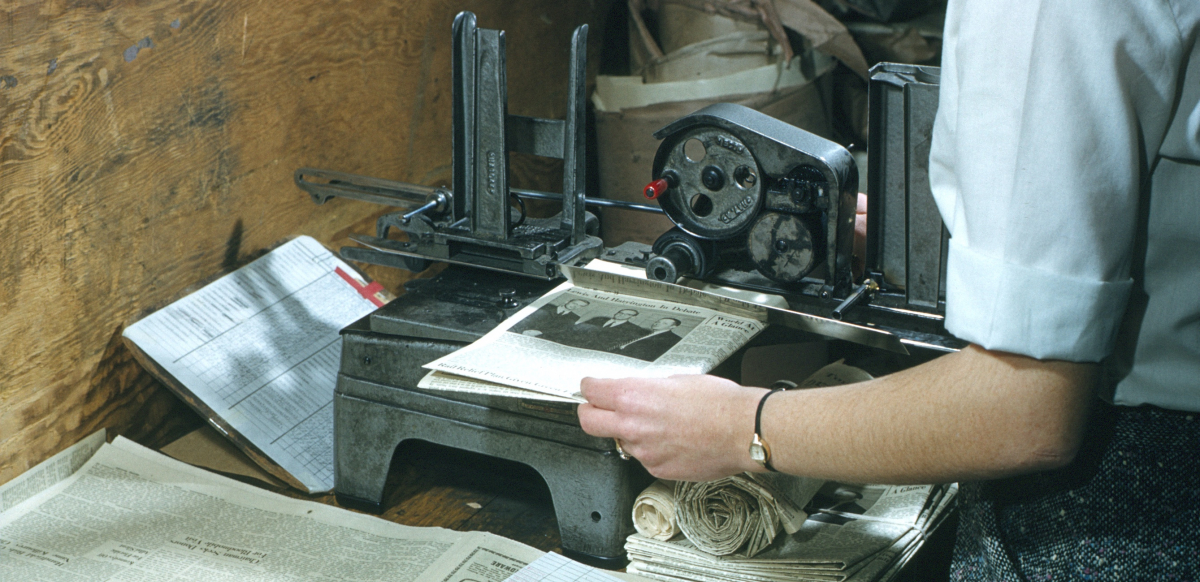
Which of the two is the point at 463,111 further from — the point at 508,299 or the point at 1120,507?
the point at 1120,507

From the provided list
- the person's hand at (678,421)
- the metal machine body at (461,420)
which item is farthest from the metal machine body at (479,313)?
the person's hand at (678,421)

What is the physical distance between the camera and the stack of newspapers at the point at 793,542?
89 cm

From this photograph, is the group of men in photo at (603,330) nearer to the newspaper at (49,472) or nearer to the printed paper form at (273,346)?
the printed paper form at (273,346)

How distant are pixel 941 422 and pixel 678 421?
22cm

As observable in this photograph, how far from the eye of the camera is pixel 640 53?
2.06 meters

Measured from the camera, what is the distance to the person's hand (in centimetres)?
77

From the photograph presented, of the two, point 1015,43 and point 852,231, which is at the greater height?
point 1015,43

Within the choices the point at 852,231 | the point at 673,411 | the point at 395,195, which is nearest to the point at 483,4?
the point at 395,195

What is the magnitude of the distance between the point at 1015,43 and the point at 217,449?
1.08m

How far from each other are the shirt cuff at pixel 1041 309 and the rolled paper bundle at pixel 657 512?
0.40 meters

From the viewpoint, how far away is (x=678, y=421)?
80cm

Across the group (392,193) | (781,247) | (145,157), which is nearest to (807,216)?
(781,247)

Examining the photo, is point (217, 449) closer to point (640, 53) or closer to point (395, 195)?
point (395, 195)

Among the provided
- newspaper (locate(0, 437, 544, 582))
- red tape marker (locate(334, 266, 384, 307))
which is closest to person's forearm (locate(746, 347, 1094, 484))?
newspaper (locate(0, 437, 544, 582))
